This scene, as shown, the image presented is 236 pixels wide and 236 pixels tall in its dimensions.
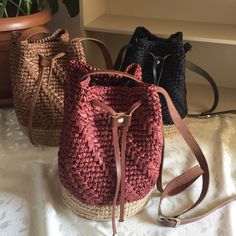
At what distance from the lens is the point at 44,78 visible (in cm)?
77

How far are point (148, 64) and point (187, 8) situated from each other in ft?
1.24

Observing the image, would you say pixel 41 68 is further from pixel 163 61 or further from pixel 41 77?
pixel 163 61

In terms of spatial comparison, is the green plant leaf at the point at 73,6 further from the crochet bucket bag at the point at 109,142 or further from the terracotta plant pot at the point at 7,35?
the crochet bucket bag at the point at 109,142

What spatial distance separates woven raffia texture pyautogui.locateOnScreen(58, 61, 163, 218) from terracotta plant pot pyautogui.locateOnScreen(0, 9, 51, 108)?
1.18 feet

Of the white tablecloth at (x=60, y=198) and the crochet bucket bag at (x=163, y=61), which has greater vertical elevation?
the crochet bucket bag at (x=163, y=61)

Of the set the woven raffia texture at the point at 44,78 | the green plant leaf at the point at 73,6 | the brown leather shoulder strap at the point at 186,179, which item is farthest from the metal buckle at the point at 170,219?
the green plant leaf at the point at 73,6

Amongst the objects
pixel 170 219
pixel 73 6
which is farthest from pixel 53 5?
pixel 170 219

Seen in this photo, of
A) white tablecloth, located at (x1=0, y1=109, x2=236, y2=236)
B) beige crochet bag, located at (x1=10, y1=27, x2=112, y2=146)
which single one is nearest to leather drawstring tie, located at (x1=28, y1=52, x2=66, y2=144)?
beige crochet bag, located at (x1=10, y1=27, x2=112, y2=146)

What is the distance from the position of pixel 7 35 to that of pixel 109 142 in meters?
0.48

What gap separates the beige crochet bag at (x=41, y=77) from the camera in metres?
0.76

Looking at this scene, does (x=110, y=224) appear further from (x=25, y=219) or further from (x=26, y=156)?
(x=26, y=156)

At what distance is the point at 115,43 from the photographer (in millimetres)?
1188

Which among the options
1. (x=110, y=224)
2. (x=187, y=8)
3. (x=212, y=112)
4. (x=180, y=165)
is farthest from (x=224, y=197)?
(x=187, y=8)

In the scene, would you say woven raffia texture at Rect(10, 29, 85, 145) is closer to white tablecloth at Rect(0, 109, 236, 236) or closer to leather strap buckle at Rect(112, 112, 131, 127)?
white tablecloth at Rect(0, 109, 236, 236)
